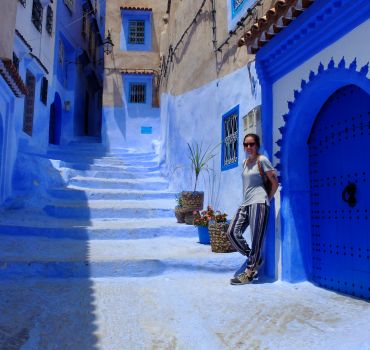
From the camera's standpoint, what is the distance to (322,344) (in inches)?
119

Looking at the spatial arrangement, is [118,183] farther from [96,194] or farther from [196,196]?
[196,196]

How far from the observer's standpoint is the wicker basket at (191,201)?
8039 millimetres

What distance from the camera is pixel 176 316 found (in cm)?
380

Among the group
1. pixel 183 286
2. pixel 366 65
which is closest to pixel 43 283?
pixel 183 286

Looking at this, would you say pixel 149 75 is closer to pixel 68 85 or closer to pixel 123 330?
pixel 68 85

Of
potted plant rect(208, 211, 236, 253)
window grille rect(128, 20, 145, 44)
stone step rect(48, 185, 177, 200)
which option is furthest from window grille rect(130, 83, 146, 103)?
potted plant rect(208, 211, 236, 253)

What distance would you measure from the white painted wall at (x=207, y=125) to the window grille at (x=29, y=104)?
4.28 metres

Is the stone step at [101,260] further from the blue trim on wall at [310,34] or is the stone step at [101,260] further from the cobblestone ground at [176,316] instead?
the blue trim on wall at [310,34]

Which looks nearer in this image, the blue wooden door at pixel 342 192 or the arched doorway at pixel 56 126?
the blue wooden door at pixel 342 192

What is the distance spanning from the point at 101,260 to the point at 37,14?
34.7 feet

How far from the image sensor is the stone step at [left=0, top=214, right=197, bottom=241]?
7000 mm

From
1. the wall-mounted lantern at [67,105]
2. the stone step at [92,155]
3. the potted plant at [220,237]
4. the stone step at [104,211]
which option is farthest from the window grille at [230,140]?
the wall-mounted lantern at [67,105]

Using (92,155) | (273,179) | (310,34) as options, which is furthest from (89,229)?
(92,155)

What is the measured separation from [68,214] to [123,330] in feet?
18.0
